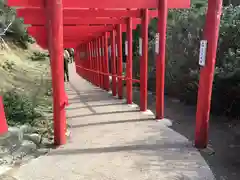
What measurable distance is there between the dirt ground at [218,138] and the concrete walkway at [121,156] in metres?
0.26

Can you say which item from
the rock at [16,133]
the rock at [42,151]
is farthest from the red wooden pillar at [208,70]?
the rock at [16,133]

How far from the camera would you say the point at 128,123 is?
6.15m

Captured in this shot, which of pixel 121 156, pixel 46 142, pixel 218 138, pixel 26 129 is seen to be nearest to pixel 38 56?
pixel 26 129

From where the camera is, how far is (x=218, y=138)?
17.9 ft

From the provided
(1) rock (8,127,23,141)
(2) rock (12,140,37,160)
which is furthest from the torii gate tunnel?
(1) rock (8,127,23,141)

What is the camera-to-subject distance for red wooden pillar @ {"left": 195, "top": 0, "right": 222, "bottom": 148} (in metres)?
4.13

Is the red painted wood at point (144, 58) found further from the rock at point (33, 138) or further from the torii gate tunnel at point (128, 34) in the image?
the rock at point (33, 138)

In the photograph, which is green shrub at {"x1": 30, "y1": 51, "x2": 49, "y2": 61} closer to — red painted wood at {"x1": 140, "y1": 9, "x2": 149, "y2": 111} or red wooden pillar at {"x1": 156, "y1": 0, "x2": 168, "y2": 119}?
red painted wood at {"x1": 140, "y1": 9, "x2": 149, "y2": 111}

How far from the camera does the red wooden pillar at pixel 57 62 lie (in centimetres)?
451

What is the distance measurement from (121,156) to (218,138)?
7.17 ft

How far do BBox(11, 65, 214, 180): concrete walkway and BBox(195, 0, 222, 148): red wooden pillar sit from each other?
30 centimetres

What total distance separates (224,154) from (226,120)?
235 cm

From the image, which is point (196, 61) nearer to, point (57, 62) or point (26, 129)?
point (57, 62)

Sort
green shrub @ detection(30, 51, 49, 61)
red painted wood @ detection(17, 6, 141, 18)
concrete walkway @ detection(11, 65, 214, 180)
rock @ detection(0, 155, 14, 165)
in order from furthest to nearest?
green shrub @ detection(30, 51, 49, 61), red painted wood @ detection(17, 6, 141, 18), rock @ detection(0, 155, 14, 165), concrete walkway @ detection(11, 65, 214, 180)
